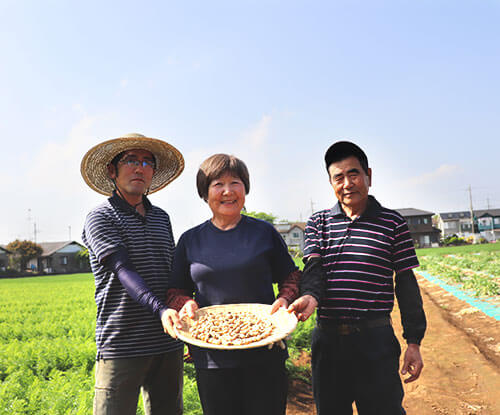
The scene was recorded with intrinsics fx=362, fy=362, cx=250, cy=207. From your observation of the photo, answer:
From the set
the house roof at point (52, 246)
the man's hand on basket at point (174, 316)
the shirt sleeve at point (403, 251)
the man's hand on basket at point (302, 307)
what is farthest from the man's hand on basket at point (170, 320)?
the house roof at point (52, 246)

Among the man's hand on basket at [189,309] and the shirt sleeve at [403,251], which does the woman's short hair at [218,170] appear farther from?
the shirt sleeve at [403,251]

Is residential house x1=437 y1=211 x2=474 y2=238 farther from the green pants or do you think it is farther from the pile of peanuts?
the pile of peanuts

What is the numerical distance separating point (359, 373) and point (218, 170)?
146cm

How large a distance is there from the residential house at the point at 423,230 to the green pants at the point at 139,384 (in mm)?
58734

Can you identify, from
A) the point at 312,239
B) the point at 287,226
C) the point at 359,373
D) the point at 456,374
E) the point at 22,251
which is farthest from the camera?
the point at 287,226

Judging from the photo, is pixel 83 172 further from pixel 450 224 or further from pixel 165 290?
pixel 450 224

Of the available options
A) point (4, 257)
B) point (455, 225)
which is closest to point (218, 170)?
point (4, 257)

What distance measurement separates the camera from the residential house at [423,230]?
5619 centimetres

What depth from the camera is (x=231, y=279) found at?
208cm

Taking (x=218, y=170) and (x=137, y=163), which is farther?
(x=137, y=163)

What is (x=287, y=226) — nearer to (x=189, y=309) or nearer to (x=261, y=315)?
(x=261, y=315)

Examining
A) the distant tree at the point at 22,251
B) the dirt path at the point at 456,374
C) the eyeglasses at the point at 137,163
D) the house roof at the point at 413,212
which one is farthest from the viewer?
the house roof at the point at 413,212

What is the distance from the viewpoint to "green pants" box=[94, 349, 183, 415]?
2.19 metres

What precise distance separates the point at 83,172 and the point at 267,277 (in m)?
1.68
